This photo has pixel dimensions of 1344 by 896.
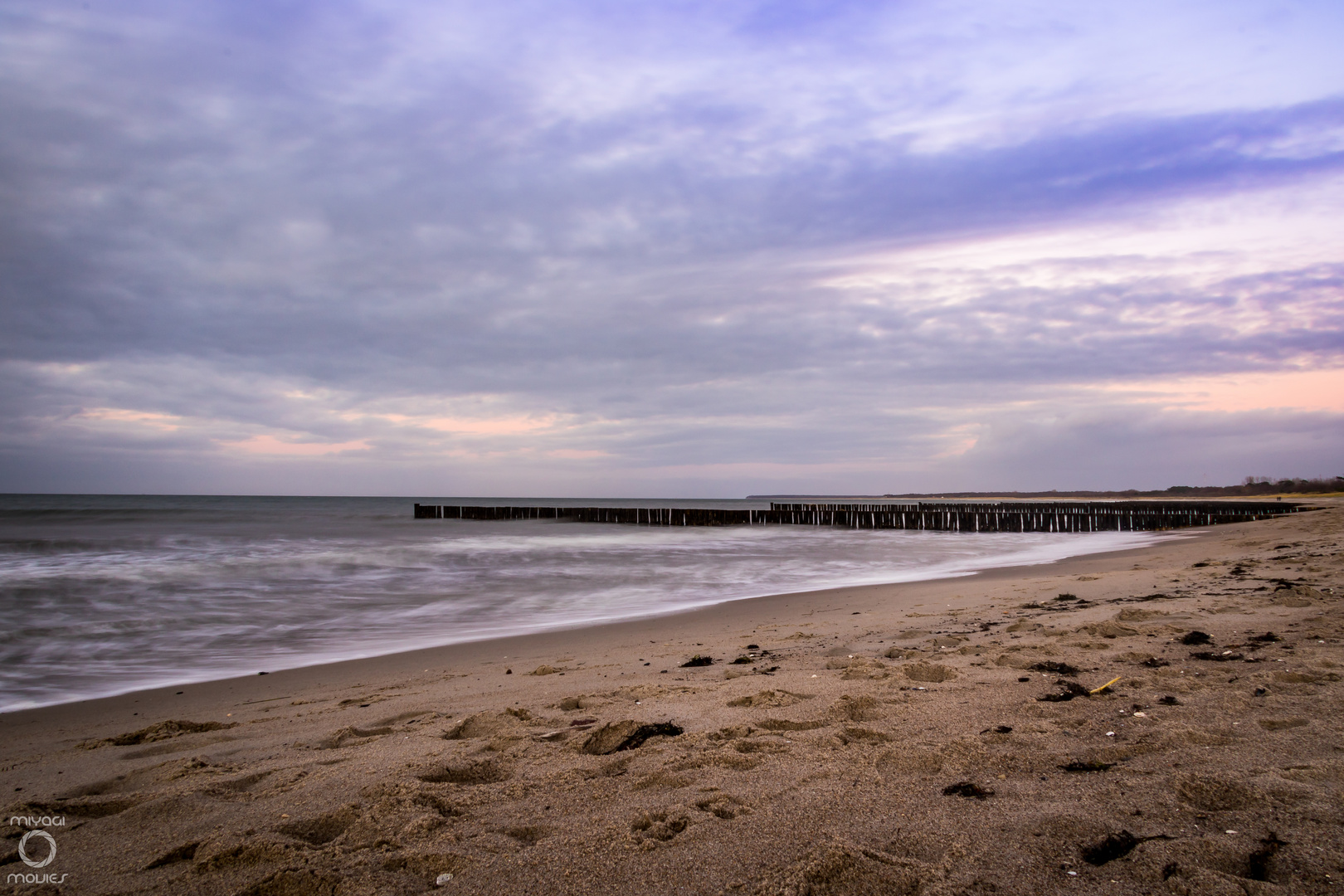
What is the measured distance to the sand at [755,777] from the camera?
6.25ft

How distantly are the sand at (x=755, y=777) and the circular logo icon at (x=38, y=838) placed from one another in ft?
0.09

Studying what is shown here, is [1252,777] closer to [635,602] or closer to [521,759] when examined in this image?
[521,759]

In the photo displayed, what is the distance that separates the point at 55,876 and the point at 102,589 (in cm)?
1391

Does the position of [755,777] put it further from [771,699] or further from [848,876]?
[771,699]

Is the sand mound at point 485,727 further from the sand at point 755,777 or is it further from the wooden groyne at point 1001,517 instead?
the wooden groyne at point 1001,517

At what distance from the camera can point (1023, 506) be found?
47562 mm

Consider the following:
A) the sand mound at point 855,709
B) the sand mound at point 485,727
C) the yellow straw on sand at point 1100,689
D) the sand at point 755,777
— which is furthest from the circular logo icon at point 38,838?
the yellow straw on sand at point 1100,689

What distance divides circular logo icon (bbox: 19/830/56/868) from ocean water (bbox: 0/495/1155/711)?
13.7 feet

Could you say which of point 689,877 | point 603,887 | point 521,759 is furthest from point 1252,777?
point 521,759

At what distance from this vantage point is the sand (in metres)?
1.90

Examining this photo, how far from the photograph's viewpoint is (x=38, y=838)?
2424mm

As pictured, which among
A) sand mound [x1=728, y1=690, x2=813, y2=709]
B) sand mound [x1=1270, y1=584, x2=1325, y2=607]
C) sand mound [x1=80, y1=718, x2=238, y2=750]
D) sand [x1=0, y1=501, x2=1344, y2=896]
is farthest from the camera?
sand mound [x1=1270, y1=584, x2=1325, y2=607]

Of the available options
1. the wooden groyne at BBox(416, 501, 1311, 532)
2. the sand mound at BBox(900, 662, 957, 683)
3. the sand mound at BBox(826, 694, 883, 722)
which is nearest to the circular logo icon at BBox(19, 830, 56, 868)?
the sand mound at BBox(826, 694, 883, 722)

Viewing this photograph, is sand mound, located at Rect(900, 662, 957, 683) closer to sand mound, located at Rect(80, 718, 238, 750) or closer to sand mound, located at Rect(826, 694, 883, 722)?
sand mound, located at Rect(826, 694, 883, 722)
